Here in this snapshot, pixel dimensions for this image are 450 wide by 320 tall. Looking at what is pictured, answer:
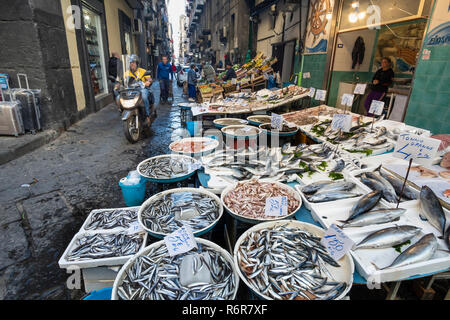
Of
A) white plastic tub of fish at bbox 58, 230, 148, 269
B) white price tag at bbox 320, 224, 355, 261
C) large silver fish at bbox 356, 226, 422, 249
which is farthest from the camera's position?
white plastic tub of fish at bbox 58, 230, 148, 269

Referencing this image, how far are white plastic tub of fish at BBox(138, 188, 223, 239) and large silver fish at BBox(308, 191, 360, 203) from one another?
1.00 meters

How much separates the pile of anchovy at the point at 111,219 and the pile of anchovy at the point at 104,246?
0.16 metres

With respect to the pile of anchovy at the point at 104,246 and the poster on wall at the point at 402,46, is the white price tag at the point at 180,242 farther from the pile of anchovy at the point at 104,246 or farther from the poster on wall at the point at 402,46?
the poster on wall at the point at 402,46

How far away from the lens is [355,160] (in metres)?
3.46

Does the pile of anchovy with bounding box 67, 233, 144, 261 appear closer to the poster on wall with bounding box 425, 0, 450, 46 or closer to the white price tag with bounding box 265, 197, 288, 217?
the white price tag with bounding box 265, 197, 288, 217

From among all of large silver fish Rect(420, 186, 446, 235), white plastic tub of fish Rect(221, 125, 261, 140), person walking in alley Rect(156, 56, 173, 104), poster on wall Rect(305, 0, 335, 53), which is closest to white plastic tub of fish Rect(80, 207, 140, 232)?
white plastic tub of fish Rect(221, 125, 261, 140)

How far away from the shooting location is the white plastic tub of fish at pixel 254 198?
2.40m

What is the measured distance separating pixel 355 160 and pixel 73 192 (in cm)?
471

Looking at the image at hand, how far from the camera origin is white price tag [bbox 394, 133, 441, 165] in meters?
2.38

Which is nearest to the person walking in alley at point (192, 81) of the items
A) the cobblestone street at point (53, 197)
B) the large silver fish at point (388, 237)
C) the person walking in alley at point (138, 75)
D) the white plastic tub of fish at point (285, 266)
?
the person walking in alley at point (138, 75)

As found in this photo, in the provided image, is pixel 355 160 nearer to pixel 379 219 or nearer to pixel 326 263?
pixel 379 219

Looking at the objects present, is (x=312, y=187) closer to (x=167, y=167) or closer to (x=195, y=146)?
(x=167, y=167)

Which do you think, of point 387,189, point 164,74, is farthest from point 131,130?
point 164,74

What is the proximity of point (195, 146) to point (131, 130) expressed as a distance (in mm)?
3401
